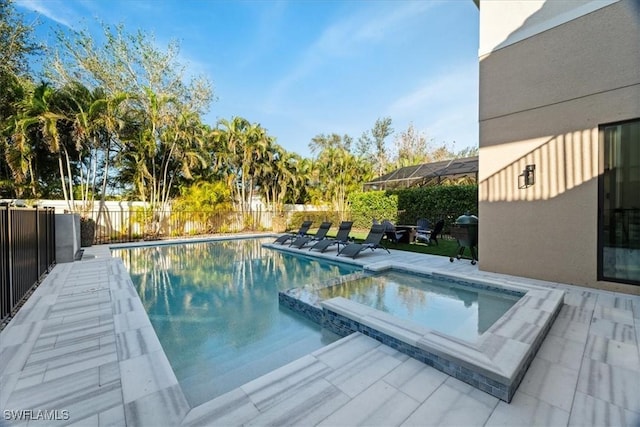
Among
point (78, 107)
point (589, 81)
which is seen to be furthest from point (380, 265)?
point (78, 107)

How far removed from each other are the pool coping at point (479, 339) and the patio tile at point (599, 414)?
391 millimetres

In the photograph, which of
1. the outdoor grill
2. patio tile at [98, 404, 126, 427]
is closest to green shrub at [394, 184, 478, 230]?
the outdoor grill

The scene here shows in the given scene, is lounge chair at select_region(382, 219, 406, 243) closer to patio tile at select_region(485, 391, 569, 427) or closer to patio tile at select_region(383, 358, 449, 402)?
patio tile at select_region(383, 358, 449, 402)

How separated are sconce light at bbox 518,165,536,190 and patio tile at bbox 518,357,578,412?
4286mm

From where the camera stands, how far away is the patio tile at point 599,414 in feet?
6.77

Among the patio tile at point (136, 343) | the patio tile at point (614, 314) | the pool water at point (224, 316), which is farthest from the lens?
the patio tile at point (614, 314)

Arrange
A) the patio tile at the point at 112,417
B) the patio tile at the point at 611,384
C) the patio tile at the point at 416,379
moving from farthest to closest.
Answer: the patio tile at the point at 416,379, the patio tile at the point at 611,384, the patio tile at the point at 112,417

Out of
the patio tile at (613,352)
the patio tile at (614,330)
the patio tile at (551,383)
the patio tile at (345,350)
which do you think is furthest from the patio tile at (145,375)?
the patio tile at (614,330)

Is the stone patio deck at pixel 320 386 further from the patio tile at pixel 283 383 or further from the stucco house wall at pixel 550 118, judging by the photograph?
the stucco house wall at pixel 550 118

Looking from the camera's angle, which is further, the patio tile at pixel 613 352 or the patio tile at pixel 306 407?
the patio tile at pixel 613 352

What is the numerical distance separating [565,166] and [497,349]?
15.4ft

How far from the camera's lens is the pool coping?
8.00 ft

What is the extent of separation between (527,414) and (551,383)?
2.01 ft

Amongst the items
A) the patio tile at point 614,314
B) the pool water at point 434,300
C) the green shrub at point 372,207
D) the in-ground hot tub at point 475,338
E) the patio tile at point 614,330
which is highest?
the green shrub at point 372,207
